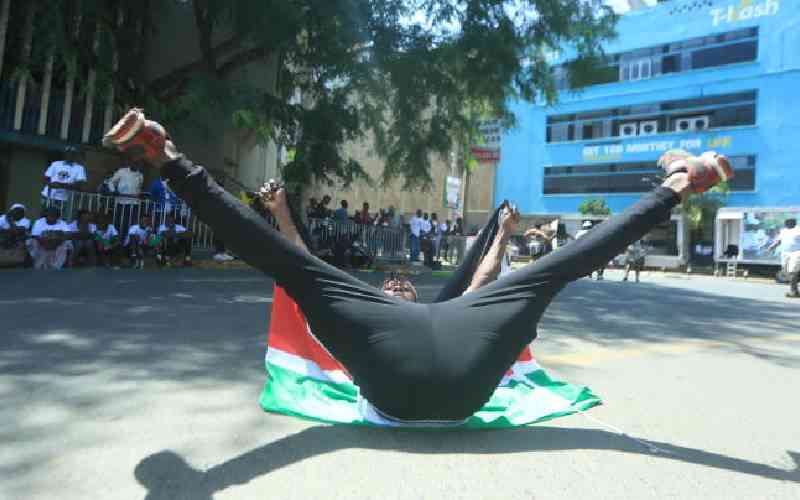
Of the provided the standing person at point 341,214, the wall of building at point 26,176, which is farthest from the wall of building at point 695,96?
the wall of building at point 26,176

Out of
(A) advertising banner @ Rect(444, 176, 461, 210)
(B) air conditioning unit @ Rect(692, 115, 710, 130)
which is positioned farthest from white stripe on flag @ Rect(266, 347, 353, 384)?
(B) air conditioning unit @ Rect(692, 115, 710, 130)

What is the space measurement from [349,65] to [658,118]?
27.4m

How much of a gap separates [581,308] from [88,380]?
22.7 feet

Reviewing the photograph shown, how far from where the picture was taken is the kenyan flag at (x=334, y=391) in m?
2.99

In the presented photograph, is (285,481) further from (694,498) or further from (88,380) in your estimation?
(88,380)

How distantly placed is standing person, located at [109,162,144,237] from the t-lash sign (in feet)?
99.8

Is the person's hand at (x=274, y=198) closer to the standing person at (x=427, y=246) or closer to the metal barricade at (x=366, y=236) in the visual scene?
the metal barricade at (x=366, y=236)

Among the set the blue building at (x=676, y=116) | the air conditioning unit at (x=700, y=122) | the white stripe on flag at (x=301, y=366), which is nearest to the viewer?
the white stripe on flag at (x=301, y=366)

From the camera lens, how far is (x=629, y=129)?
114ft

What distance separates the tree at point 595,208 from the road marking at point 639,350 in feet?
87.7

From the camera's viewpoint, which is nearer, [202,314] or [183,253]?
[202,314]

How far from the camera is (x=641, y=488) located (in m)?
2.38

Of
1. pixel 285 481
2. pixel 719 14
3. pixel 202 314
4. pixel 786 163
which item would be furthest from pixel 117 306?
pixel 719 14

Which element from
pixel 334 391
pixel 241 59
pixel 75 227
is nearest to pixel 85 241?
pixel 75 227
